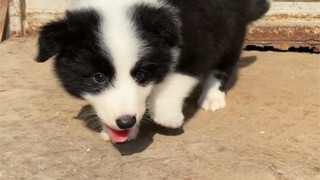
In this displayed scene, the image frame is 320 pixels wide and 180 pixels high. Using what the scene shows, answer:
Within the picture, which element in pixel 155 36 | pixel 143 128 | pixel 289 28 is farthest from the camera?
pixel 289 28

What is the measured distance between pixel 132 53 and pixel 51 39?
43 cm

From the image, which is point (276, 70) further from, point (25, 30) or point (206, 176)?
point (25, 30)

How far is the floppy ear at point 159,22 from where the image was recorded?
9.98 ft

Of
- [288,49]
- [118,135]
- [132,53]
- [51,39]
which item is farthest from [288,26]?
[51,39]

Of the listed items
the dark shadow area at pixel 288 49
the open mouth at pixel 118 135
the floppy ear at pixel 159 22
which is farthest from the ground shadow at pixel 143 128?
the dark shadow area at pixel 288 49

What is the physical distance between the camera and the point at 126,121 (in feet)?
9.49

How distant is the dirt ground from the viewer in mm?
3141

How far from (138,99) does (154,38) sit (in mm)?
336

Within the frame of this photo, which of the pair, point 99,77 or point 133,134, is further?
point 133,134

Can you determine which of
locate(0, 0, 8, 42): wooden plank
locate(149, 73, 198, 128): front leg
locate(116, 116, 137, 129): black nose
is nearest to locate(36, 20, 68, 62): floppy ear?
locate(116, 116, 137, 129): black nose

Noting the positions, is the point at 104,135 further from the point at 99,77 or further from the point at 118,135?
the point at 99,77

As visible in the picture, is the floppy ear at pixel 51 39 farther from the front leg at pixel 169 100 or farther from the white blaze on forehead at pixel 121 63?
the front leg at pixel 169 100

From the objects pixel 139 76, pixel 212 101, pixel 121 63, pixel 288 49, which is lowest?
pixel 288 49

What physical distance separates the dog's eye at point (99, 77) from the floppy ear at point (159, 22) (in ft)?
1.06
